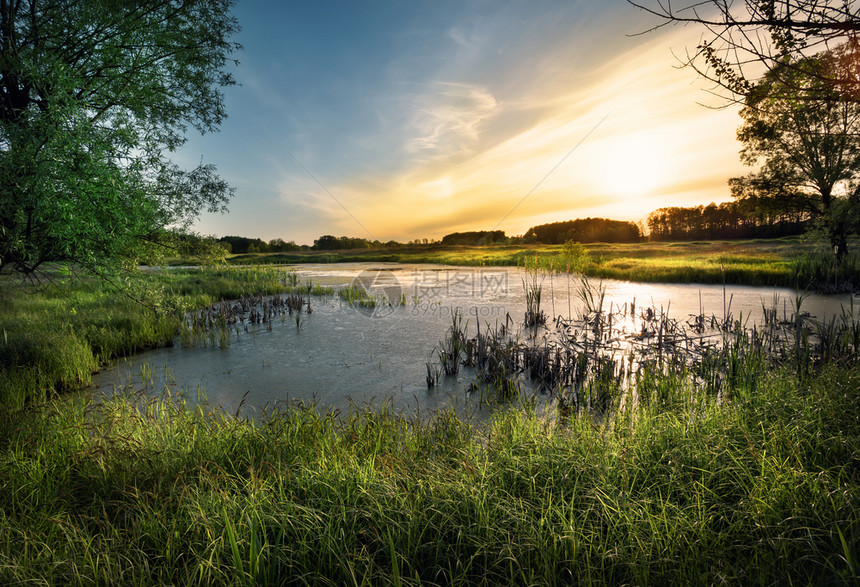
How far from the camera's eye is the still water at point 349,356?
19.7 feet

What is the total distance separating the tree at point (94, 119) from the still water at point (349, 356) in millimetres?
2476

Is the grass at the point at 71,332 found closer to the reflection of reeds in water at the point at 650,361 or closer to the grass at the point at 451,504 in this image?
the grass at the point at 451,504

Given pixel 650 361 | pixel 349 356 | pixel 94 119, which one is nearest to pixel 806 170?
pixel 650 361

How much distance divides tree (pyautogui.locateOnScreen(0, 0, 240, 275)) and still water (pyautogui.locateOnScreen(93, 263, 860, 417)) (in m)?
2.48

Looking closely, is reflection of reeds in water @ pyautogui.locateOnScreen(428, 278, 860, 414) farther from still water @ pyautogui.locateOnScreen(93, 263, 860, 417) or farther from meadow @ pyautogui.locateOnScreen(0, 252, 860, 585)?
still water @ pyautogui.locateOnScreen(93, 263, 860, 417)

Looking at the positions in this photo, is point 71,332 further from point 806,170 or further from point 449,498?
point 806,170

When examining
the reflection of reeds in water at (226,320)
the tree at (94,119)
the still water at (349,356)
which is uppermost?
the tree at (94,119)

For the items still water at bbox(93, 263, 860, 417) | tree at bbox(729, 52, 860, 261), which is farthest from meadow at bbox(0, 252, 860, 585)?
tree at bbox(729, 52, 860, 261)

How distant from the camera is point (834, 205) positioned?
1888 centimetres

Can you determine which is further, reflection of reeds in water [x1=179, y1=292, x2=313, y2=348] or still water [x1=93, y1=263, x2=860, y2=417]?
reflection of reeds in water [x1=179, y1=292, x2=313, y2=348]

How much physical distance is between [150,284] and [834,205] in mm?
30351

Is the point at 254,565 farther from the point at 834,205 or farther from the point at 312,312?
the point at 834,205

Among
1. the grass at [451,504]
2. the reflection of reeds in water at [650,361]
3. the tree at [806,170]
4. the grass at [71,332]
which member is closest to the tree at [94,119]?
the grass at [71,332]

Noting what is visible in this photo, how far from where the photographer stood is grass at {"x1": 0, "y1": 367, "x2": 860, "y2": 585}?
6.88 ft
